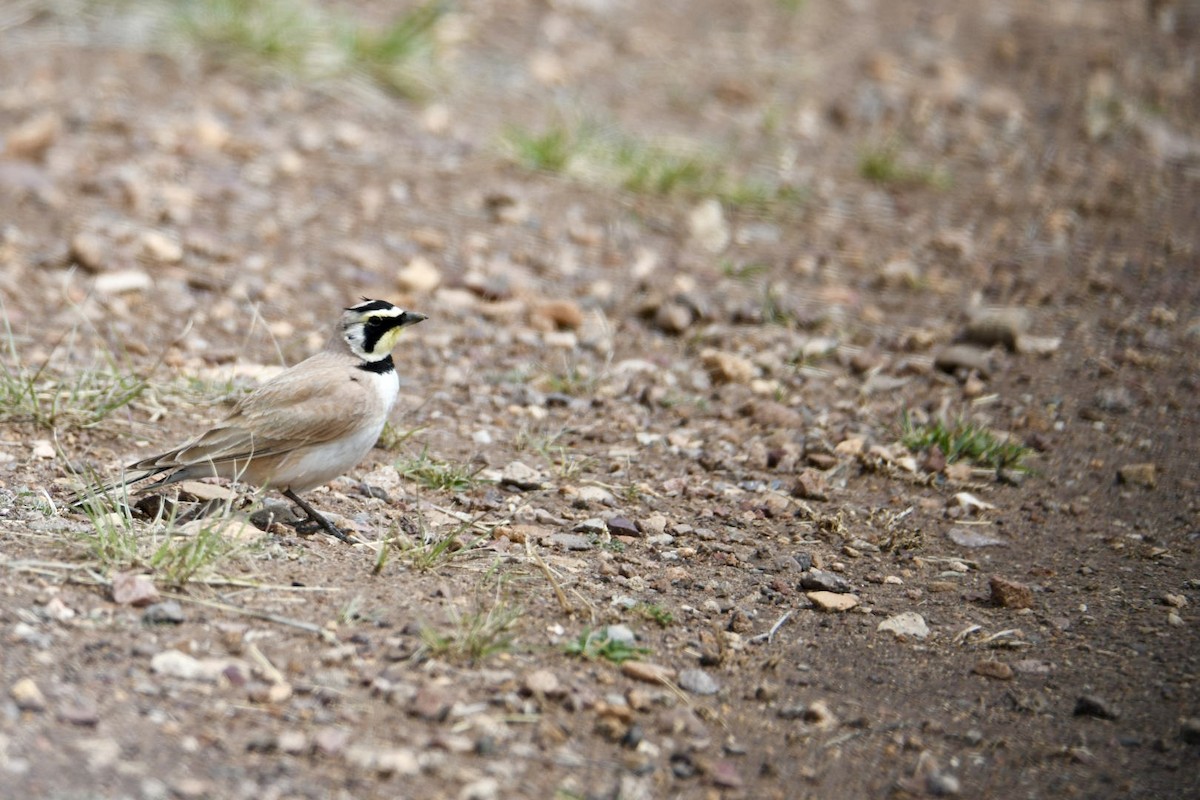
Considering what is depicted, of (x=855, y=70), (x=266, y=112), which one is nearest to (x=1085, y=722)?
A: (x=266, y=112)

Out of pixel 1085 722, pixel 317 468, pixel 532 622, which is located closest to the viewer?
pixel 1085 722

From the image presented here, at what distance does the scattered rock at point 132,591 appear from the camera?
4.18m

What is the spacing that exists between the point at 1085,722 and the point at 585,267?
14.8 feet

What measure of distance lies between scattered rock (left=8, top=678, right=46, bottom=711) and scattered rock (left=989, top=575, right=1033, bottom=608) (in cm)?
322

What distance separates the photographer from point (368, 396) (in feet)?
17.0

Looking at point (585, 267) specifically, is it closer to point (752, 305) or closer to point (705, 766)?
point (752, 305)

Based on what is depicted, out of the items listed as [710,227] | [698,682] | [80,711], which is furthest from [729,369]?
[80,711]

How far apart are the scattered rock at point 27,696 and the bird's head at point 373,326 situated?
2.04 m

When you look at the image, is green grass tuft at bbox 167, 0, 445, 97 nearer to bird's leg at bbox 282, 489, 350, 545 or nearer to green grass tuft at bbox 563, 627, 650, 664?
bird's leg at bbox 282, 489, 350, 545

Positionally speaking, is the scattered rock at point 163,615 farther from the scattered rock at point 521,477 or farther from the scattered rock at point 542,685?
the scattered rock at point 521,477

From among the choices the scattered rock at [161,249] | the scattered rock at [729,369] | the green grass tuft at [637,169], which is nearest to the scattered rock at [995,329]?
the scattered rock at [729,369]

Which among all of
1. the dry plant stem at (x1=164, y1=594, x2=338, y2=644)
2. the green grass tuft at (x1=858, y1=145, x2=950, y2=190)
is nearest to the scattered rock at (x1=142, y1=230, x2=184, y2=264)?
the dry plant stem at (x1=164, y1=594, x2=338, y2=644)

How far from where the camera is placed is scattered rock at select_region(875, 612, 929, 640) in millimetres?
4609

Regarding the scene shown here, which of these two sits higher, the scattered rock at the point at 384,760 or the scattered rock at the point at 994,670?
the scattered rock at the point at 384,760
